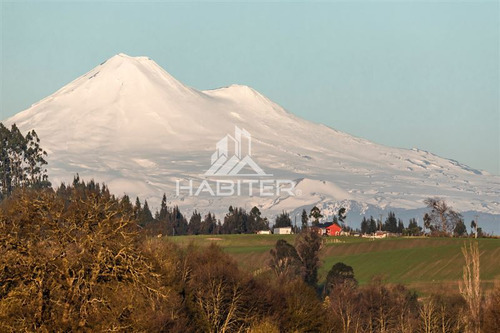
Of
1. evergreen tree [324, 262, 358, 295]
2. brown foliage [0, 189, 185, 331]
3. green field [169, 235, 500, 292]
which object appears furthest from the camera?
green field [169, 235, 500, 292]

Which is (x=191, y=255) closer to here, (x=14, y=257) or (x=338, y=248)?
(x=14, y=257)

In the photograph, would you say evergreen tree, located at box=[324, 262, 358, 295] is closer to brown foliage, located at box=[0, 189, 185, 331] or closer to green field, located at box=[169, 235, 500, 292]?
green field, located at box=[169, 235, 500, 292]

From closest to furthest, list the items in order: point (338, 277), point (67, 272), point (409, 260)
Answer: point (67, 272) < point (338, 277) < point (409, 260)

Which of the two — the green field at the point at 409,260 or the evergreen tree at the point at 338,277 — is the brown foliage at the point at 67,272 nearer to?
the green field at the point at 409,260

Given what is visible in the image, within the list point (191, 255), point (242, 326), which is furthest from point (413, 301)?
point (242, 326)

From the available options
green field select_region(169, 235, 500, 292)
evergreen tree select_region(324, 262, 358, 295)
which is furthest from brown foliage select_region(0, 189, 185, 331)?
evergreen tree select_region(324, 262, 358, 295)

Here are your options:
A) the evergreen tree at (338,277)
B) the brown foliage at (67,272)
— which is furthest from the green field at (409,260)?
the brown foliage at (67,272)

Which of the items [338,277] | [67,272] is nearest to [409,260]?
[338,277]

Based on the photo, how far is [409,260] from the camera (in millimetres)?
158125

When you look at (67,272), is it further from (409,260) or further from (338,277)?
(409,260)

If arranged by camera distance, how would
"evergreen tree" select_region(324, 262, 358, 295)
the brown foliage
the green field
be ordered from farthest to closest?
the green field → "evergreen tree" select_region(324, 262, 358, 295) → the brown foliage

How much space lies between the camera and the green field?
136 metres

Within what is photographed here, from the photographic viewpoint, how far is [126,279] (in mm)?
32969

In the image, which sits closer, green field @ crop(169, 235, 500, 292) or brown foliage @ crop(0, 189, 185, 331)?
brown foliage @ crop(0, 189, 185, 331)
